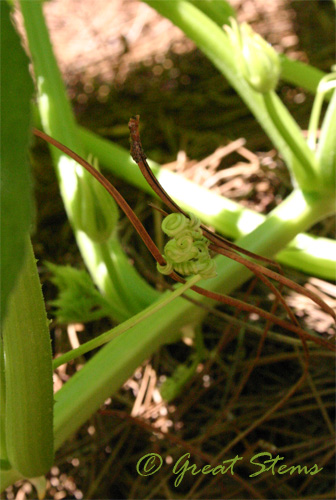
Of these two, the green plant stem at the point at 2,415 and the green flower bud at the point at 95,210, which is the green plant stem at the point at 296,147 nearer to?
the green flower bud at the point at 95,210

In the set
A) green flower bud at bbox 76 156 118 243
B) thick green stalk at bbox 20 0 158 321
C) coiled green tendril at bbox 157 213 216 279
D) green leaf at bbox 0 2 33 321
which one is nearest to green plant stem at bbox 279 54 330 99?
thick green stalk at bbox 20 0 158 321

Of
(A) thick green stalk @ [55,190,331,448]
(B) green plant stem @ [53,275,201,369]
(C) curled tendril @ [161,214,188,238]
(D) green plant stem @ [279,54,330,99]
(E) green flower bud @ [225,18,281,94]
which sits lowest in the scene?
(A) thick green stalk @ [55,190,331,448]

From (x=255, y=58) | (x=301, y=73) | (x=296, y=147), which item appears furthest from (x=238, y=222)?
(x=301, y=73)

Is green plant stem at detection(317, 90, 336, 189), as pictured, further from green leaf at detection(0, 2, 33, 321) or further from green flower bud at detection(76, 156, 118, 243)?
green leaf at detection(0, 2, 33, 321)

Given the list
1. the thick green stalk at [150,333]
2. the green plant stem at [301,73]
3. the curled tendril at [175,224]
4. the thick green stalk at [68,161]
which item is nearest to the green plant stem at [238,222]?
the thick green stalk at [150,333]

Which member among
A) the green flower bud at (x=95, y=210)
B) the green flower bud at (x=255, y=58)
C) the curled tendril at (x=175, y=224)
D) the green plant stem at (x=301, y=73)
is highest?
the green flower bud at (x=255, y=58)
